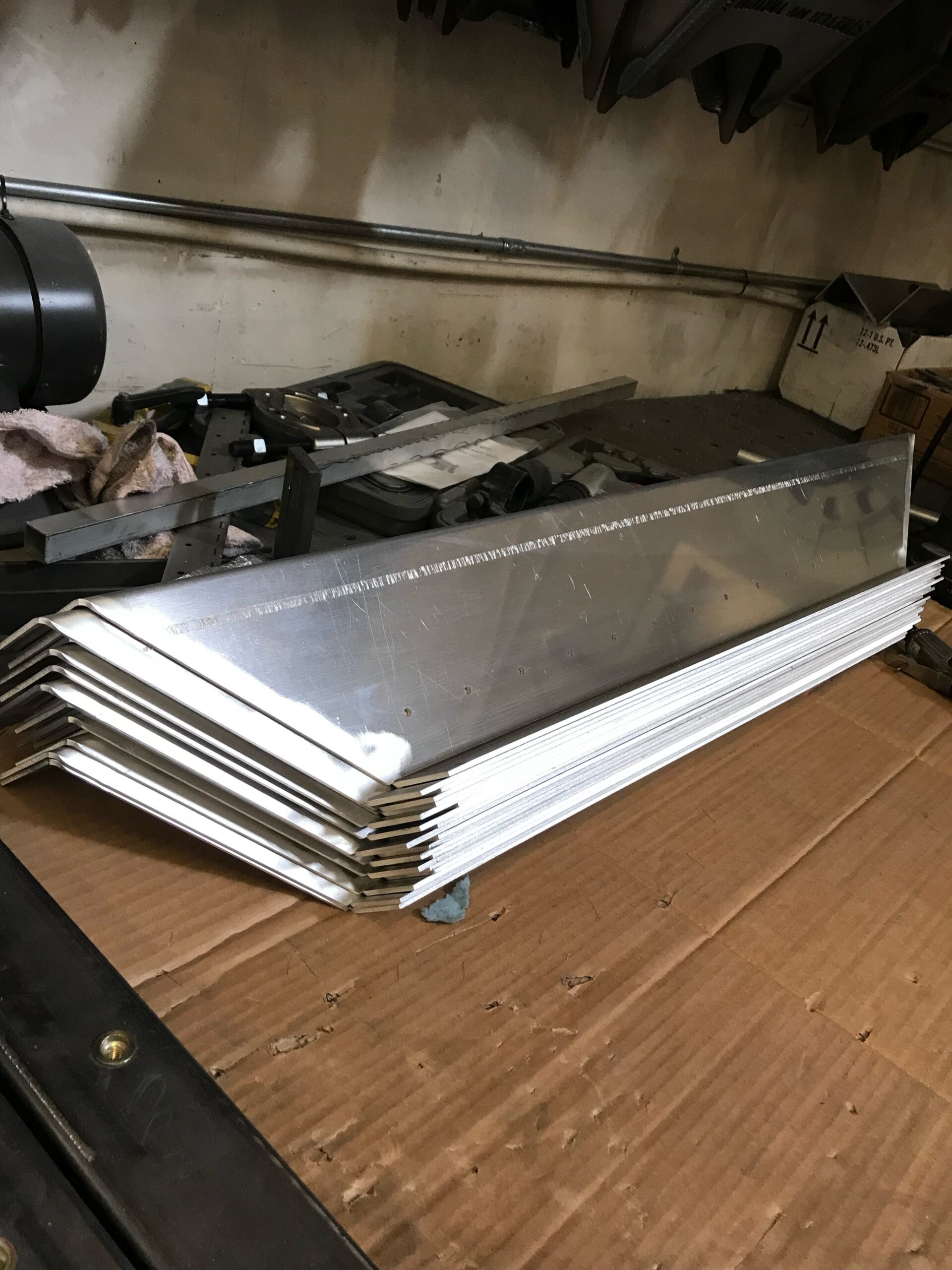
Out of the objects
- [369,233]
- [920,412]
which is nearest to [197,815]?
[369,233]

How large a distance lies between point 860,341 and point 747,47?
1166 mm

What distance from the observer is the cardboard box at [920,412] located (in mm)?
1977

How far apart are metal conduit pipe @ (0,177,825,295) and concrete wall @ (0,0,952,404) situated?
0.03 meters

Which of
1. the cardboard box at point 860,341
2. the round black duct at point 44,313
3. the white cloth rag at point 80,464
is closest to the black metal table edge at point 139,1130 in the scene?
the white cloth rag at point 80,464

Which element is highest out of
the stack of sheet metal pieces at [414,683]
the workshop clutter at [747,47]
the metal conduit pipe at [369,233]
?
the workshop clutter at [747,47]

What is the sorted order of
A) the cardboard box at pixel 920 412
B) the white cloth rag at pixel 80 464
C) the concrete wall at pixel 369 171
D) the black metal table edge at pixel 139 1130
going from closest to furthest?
the black metal table edge at pixel 139 1130, the white cloth rag at pixel 80 464, the concrete wall at pixel 369 171, the cardboard box at pixel 920 412

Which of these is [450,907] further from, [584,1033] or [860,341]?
[860,341]

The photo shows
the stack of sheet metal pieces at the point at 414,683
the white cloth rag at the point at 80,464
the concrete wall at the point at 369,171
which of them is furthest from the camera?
the concrete wall at the point at 369,171

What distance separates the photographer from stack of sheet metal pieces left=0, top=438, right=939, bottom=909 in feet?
1.99

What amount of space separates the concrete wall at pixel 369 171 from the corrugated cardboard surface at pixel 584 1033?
2.93ft

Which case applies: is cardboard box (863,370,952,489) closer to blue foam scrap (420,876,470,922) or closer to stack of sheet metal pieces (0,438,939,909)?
stack of sheet metal pieces (0,438,939,909)

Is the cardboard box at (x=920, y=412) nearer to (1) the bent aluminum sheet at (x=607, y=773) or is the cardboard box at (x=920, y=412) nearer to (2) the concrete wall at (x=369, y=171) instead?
(2) the concrete wall at (x=369, y=171)

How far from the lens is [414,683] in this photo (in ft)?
2.40

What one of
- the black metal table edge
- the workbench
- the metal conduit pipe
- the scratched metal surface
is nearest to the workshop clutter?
the metal conduit pipe
